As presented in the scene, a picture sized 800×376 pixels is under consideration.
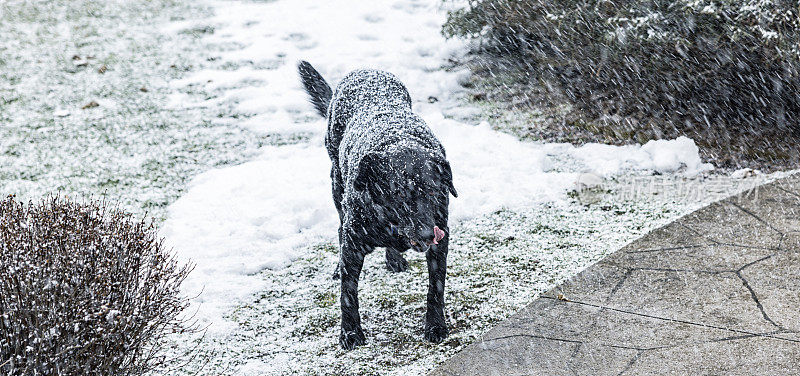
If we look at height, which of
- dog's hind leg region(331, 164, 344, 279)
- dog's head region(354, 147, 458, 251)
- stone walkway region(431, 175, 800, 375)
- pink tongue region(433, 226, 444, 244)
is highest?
dog's head region(354, 147, 458, 251)

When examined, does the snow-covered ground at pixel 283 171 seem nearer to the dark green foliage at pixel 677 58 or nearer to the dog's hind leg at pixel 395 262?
the dog's hind leg at pixel 395 262

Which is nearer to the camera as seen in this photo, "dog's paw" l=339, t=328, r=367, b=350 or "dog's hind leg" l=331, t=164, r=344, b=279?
"dog's paw" l=339, t=328, r=367, b=350

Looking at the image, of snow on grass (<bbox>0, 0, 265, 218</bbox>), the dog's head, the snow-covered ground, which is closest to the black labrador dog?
the dog's head

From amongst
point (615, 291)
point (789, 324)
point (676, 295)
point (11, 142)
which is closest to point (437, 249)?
point (615, 291)

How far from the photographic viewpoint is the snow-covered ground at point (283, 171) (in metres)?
4.27

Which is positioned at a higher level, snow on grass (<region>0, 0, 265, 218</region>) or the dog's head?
the dog's head

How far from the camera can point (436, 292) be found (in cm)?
384

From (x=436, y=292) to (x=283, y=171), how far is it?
3086 millimetres

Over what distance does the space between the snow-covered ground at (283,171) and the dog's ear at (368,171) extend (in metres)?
0.97

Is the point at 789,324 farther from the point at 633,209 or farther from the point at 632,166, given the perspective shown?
the point at 632,166

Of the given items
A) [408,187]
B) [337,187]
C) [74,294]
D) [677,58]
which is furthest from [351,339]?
[677,58]

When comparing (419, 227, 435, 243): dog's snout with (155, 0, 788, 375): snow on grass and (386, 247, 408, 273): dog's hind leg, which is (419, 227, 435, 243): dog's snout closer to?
(155, 0, 788, 375): snow on grass

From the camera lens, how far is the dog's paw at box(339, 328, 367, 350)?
3.90m

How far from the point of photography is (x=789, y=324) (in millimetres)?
3594
